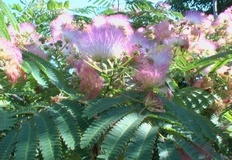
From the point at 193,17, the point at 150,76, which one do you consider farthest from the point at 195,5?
the point at 150,76

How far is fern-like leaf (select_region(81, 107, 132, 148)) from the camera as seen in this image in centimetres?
164

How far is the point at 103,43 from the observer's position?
6.31ft

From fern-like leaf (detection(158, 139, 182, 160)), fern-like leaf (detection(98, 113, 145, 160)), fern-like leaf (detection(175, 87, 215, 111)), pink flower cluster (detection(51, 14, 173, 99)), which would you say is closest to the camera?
fern-like leaf (detection(98, 113, 145, 160))

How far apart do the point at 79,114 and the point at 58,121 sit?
0.09 meters

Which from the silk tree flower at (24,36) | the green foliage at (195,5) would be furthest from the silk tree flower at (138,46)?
the green foliage at (195,5)

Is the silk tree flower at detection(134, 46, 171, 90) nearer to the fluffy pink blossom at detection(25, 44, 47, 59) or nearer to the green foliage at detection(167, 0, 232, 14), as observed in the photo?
the fluffy pink blossom at detection(25, 44, 47, 59)

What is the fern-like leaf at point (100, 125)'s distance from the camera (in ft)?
5.38

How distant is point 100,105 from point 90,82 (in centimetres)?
15

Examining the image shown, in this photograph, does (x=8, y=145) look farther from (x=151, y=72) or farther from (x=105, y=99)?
(x=151, y=72)

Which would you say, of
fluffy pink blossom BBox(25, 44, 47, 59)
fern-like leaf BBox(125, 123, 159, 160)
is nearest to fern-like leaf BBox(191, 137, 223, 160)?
fern-like leaf BBox(125, 123, 159, 160)

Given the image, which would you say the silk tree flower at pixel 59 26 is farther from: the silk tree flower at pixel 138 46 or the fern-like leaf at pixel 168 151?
the fern-like leaf at pixel 168 151

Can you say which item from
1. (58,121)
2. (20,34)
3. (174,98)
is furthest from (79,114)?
(20,34)

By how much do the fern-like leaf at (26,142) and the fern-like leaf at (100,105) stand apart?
0.64ft

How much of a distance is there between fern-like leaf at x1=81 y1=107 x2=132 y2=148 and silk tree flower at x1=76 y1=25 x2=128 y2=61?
0.75 ft
